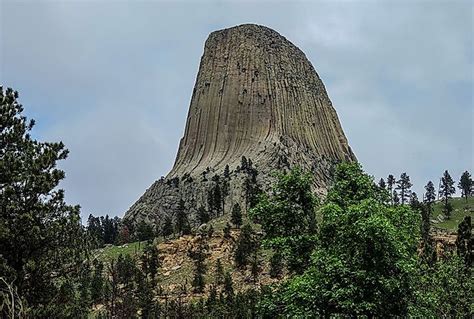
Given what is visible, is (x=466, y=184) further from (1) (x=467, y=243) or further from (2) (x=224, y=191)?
(1) (x=467, y=243)

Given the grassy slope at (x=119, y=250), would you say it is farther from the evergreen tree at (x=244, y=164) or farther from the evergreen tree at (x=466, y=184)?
the evergreen tree at (x=466, y=184)

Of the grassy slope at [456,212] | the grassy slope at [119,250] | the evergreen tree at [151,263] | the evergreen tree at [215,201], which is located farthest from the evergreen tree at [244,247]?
the grassy slope at [456,212]

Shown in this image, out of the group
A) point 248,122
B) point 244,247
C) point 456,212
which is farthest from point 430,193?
point 244,247

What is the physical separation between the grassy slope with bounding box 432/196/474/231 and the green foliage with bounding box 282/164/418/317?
107 m

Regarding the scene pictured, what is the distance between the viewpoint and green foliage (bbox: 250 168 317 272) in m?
27.5

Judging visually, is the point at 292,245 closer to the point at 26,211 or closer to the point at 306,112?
the point at 26,211

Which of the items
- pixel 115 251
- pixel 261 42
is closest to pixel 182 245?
pixel 115 251

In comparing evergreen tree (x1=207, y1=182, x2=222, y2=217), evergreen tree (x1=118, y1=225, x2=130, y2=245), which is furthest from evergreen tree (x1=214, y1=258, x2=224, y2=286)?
evergreen tree (x1=118, y1=225, x2=130, y2=245)

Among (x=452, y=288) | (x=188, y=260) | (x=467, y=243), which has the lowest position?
(x=452, y=288)

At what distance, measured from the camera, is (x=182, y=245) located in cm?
10356

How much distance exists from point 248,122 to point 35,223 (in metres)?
140

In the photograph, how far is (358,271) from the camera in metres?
23.6

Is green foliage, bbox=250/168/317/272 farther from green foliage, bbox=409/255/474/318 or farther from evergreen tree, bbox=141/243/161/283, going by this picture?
evergreen tree, bbox=141/243/161/283

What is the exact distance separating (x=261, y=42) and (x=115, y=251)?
84.3 m
